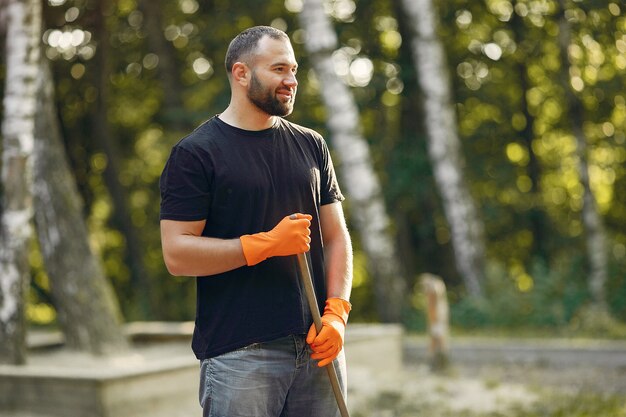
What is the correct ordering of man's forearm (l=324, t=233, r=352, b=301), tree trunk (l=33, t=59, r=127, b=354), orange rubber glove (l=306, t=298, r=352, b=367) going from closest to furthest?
1. orange rubber glove (l=306, t=298, r=352, b=367)
2. man's forearm (l=324, t=233, r=352, b=301)
3. tree trunk (l=33, t=59, r=127, b=354)

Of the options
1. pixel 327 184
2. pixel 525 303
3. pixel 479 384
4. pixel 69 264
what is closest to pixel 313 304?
pixel 327 184

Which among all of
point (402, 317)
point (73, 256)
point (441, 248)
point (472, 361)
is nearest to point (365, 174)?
point (402, 317)

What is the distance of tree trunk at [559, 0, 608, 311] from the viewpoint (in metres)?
13.0

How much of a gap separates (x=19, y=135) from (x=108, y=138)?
11.3 metres

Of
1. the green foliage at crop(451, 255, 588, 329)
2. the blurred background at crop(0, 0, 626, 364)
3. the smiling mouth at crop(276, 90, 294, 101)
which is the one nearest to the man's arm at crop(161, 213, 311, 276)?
the smiling mouth at crop(276, 90, 294, 101)

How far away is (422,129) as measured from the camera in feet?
59.5

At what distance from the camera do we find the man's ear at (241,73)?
314 centimetres

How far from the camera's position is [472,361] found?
397 inches

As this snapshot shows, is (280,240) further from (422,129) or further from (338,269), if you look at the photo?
(422,129)

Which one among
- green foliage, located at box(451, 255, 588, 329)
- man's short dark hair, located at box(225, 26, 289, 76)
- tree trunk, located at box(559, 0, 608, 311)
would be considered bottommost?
green foliage, located at box(451, 255, 588, 329)

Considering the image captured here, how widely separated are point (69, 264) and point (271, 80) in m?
6.72

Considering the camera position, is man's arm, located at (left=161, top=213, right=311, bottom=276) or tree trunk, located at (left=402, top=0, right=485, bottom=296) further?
tree trunk, located at (left=402, top=0, right=485, bottom=296)

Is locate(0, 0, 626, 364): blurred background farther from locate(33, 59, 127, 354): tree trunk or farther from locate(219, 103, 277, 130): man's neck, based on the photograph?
locate(219, 103, 277, 130): man's neck

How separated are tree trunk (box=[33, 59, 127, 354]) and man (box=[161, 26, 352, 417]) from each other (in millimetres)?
6526
